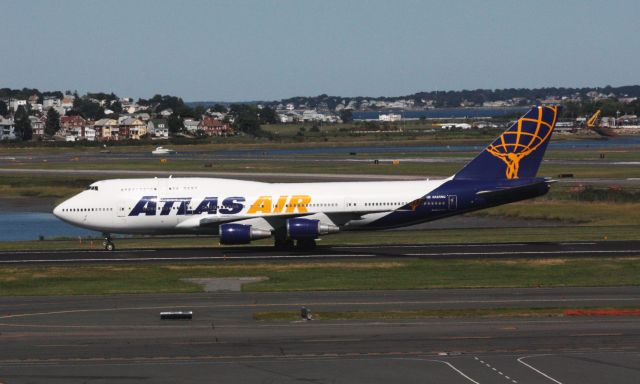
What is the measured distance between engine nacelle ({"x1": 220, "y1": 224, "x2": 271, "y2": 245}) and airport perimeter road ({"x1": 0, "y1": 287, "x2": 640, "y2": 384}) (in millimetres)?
12900

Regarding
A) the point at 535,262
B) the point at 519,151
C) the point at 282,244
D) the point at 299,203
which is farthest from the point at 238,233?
the point at 519,151

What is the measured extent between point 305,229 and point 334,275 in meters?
8.27

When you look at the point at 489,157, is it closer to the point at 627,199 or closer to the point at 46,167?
the point at 627,199

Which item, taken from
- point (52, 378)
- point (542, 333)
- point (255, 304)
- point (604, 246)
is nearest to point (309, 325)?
point (255, 304)

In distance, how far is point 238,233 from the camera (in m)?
53.0

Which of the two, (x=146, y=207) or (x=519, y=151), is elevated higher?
(x=519, y=151)

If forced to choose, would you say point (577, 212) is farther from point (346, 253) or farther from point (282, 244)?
point (282, 244)

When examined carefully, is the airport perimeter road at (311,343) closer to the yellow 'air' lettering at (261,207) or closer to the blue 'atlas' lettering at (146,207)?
the yellow 'air' lettering at (261,207)

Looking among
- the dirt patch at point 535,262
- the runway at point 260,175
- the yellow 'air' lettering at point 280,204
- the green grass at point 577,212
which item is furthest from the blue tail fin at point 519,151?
the runway at point 260,175

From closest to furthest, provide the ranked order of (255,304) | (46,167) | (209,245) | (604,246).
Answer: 1. (255,304)
2. (604,246)
3. (209,245)
4. (46,167)

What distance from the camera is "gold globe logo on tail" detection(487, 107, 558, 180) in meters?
55.4

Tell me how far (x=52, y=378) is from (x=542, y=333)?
50.8ft

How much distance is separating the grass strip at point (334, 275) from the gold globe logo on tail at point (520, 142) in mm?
8201

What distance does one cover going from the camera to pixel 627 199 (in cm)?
8488
